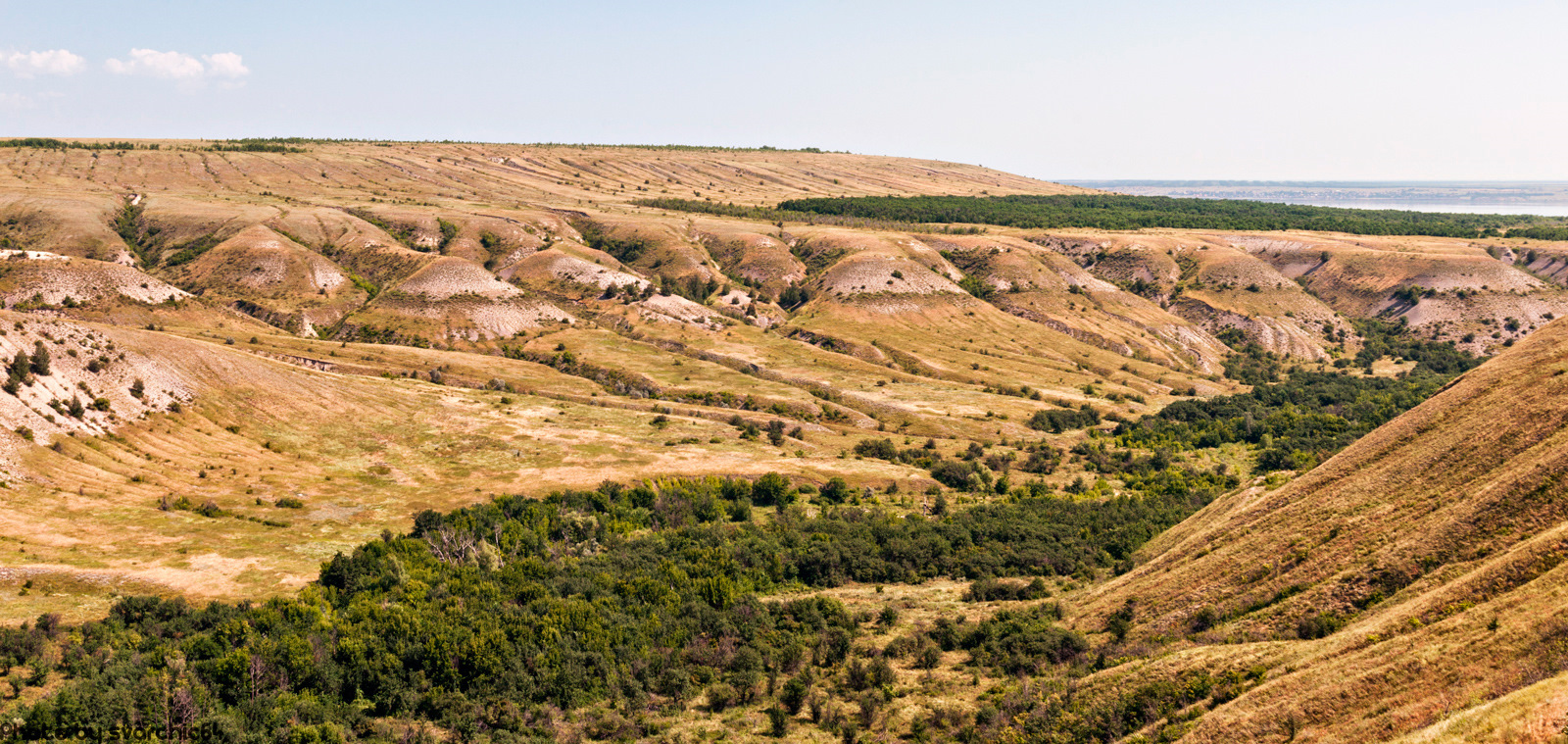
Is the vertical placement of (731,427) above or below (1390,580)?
below

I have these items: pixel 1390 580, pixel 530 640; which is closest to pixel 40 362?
pixel 530 640

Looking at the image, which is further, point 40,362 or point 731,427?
point 731,427

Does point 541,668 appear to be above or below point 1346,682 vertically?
below

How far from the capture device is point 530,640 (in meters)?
53.0

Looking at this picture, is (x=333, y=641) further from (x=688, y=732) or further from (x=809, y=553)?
(x=809, y=553)

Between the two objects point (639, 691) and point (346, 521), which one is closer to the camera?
point (639, 691)

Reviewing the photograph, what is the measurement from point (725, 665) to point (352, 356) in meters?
97.9

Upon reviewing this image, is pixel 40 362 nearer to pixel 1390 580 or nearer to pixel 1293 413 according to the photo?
pixel 1390 580

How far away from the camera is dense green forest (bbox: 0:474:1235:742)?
4544 centimetres

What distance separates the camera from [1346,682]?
105ft

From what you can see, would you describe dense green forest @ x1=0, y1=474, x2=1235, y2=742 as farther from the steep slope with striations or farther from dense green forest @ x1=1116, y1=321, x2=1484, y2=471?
dense green forest @ x1=1116, y1=321, x2=1484, y2=471

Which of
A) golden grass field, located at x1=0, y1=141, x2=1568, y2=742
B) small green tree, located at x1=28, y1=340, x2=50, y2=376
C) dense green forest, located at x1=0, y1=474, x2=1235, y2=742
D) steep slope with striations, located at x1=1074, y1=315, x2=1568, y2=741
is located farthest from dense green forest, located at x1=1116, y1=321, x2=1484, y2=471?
small green tree, located at x1=28, y1=340, x2=50, y2=376

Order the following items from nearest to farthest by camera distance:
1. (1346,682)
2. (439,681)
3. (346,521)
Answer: (1346,682)
(439,681)
(346,521)

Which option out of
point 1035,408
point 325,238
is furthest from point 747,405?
point 325,238
